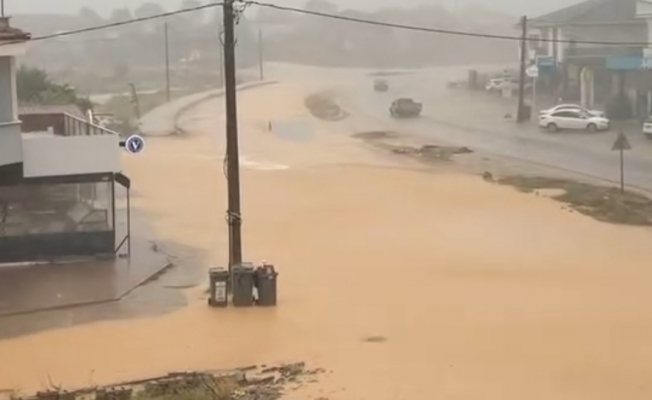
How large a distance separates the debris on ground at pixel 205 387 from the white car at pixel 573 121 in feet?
124

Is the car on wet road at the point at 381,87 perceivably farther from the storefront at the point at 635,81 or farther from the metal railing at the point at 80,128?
the metal railing at the point at 80,128

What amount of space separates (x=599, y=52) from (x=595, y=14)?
13.3 ft

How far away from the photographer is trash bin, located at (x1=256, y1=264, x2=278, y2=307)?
18844 millimetres

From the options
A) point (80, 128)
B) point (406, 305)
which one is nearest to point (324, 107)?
point (80, 128)

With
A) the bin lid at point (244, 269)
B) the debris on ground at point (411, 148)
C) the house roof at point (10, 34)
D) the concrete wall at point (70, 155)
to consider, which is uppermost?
the house roof at point (10, 34)

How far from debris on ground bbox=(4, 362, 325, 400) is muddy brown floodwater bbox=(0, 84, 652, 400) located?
1.55 feet

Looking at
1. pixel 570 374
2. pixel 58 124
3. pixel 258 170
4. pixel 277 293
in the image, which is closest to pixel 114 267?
pixel 277 293

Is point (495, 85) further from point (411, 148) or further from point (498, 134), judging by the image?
point (411, 148)

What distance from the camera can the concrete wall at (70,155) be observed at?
2186 cm

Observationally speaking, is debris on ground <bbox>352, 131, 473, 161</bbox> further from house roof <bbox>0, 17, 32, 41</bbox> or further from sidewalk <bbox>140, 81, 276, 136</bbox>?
house roof <bbox>0, 17, 32, 41</bbox>

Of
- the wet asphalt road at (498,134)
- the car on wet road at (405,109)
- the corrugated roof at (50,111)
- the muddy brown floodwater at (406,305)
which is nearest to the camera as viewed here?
the muddy brown floodwater at (406,305)

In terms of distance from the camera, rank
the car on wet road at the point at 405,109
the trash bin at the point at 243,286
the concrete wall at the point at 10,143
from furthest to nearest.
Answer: the car on wet road at the point at 405,109
the concrete wall at the point at 10,143
the trash bin at the point at 243,286

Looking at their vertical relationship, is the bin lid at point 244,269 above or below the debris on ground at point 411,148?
below

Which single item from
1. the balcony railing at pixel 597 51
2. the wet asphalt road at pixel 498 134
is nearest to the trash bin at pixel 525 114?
the wet asphalt road at pixel 498 134
